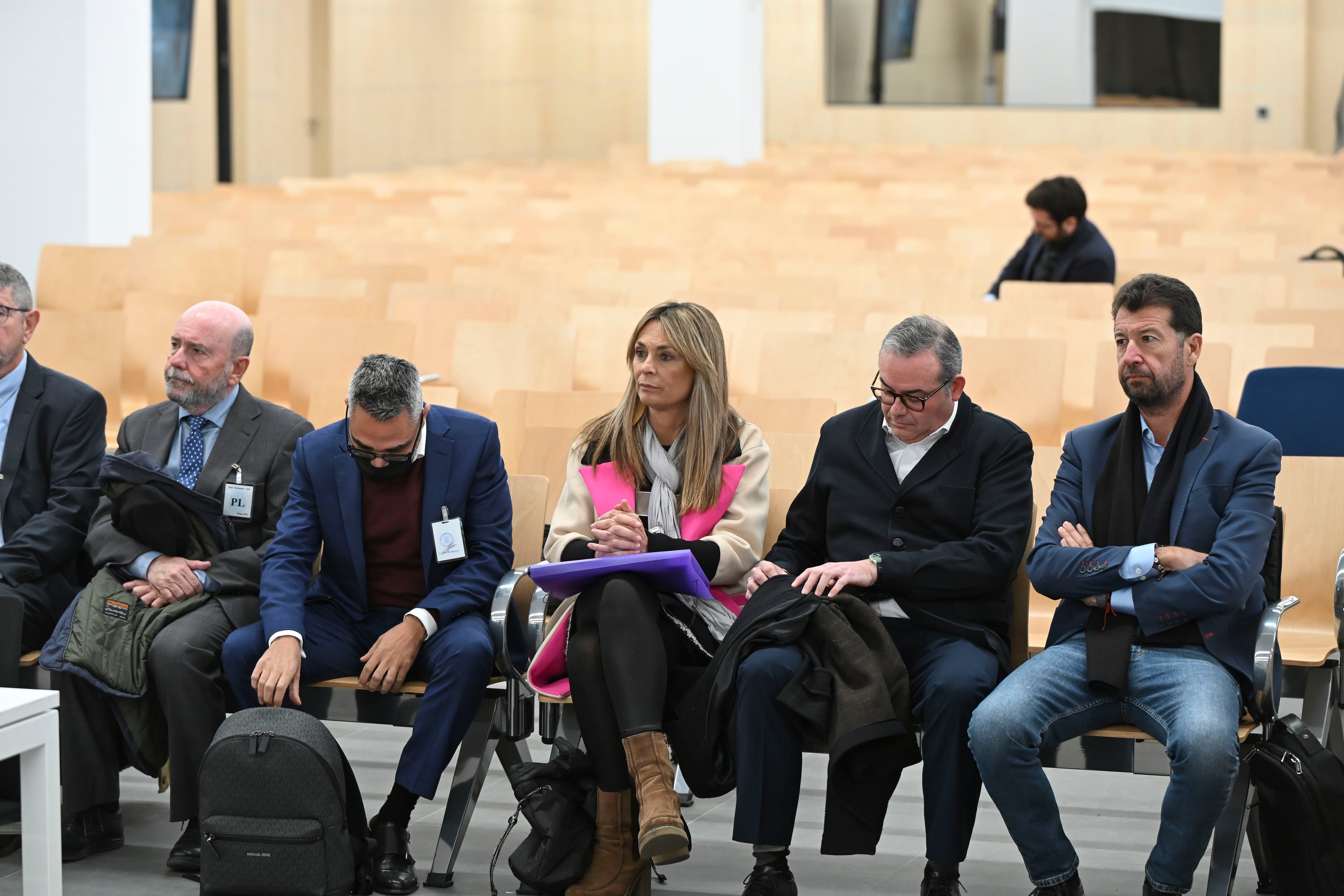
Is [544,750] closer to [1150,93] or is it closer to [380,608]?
[380,608]

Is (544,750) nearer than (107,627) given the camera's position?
No

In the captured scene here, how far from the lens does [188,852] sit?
318 cm

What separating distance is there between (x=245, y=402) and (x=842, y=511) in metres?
1.39

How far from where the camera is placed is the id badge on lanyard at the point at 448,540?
325 cm

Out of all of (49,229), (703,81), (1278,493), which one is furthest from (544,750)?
(703,81)

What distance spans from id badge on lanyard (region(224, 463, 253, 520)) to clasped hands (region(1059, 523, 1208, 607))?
1.75 meters

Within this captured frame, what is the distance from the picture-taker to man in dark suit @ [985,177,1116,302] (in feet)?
20.4

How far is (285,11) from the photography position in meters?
16.0

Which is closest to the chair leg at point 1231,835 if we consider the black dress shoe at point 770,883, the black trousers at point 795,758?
the black trousers at point 795,758

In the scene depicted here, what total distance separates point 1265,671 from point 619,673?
1.17 m

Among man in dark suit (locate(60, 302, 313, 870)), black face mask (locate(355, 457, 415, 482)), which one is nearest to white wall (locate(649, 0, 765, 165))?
man in dark suit (locate(60, 302, 313, 870))

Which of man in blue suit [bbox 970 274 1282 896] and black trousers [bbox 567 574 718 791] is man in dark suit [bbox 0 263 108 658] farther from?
man in blue suit [bbox 970 274 1282 896]

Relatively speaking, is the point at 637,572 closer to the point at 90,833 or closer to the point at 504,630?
the point at 504,630

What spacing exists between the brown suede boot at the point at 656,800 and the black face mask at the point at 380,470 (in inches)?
30.8
